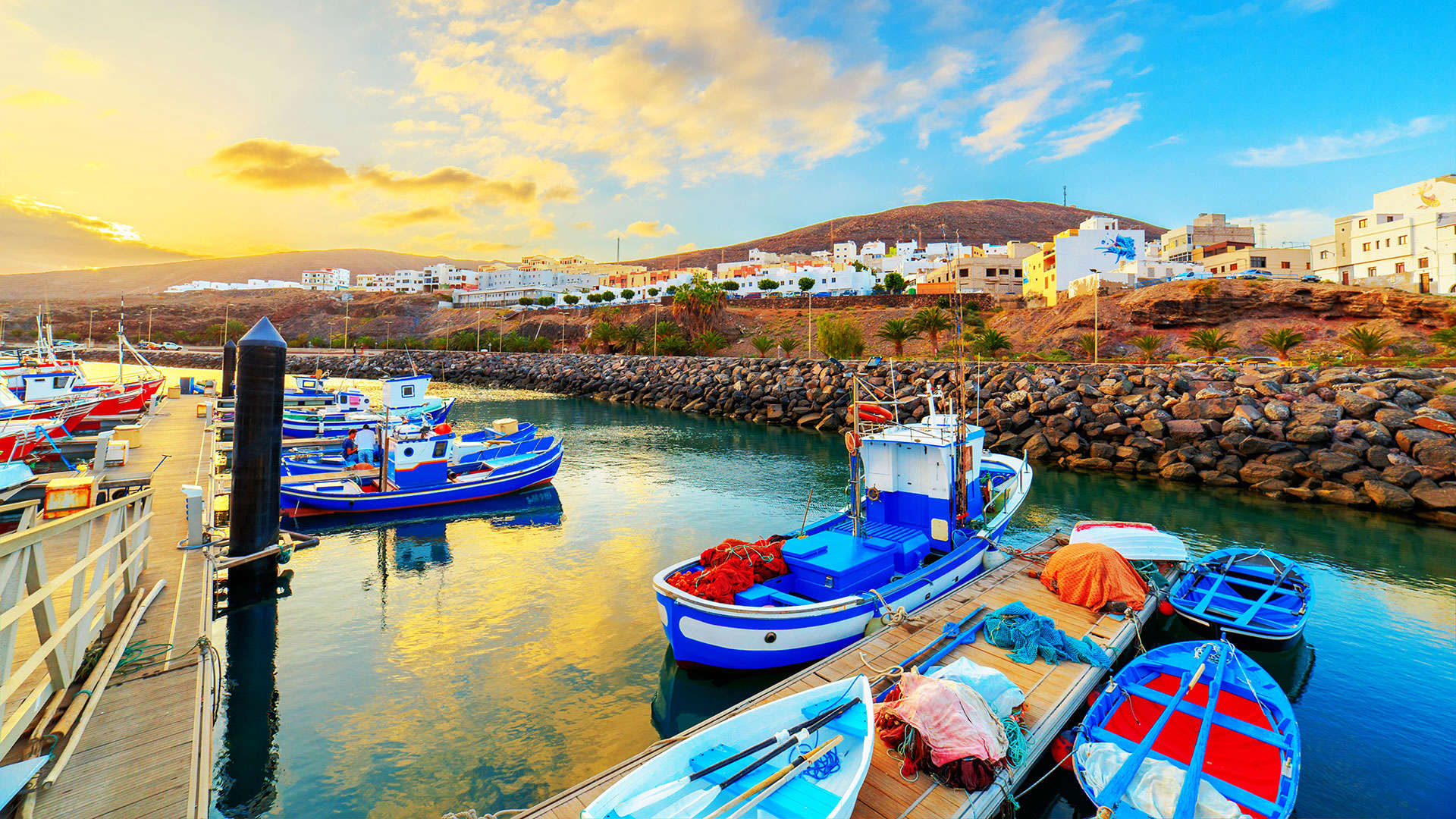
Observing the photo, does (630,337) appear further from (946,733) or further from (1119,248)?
(946,733)

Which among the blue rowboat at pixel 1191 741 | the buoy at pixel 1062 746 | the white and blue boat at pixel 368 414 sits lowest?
the buoy at pixel 1062 746

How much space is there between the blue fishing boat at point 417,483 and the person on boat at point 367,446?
3181mm

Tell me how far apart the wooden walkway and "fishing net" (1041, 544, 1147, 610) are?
11.9 m

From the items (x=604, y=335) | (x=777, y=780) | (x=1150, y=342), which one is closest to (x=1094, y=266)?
(x=1150, y=342)

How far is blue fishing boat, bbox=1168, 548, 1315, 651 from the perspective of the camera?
34.0ft

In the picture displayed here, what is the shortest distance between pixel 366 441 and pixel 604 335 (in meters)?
54.0

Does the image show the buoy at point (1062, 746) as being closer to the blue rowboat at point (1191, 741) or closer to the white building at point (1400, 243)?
the blue rowboat at point (1191, 741)

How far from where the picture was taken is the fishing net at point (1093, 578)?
10180mm

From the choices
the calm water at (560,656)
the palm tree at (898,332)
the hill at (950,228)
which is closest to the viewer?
the calm water at (560,656)

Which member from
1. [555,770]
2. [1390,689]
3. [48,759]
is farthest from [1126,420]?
[48,759]

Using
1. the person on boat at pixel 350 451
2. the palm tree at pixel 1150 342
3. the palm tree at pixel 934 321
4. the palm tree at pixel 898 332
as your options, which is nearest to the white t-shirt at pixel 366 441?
the person on boat at pixel 350 451

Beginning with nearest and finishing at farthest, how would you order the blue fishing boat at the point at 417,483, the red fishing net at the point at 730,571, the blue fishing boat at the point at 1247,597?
the red fishing net at the point at 730,571 → the blue fishing boat at the point at 1247,597 → the blue fishing boat at the point at 417,483

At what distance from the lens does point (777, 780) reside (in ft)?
17.7

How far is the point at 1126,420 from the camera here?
88.1 ft
